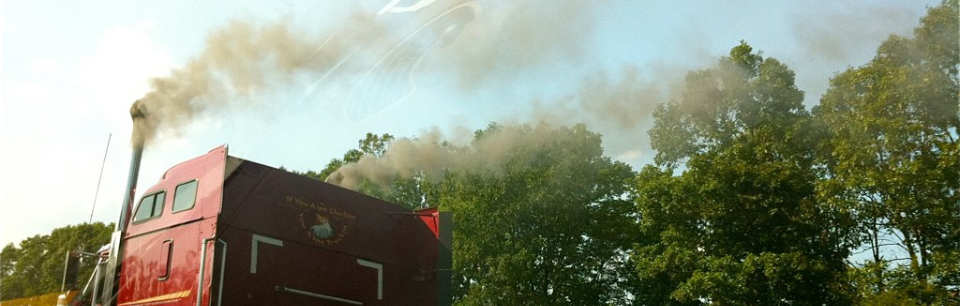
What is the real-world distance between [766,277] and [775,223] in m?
1.99

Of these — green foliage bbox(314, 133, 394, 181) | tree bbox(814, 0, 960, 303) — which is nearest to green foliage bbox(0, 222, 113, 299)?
green foliage bbox(314, 133, 394, 181)

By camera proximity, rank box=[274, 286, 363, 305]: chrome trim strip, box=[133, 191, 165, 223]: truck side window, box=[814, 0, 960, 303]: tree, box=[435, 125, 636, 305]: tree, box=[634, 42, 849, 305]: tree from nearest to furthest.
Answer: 1. box=[274, 286, 363, 305]: chrome trim strip
2. box=[133, 191, 165, 223]: truck side window
3. box=[814, 0, 960, 303]: tree
4. box=[634, 42, 849, 305]: tree
5. box=[435, 125, 636, 305]: tree

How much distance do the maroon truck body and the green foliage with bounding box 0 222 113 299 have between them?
73.3ft

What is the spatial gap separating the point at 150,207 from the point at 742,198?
18998 mm

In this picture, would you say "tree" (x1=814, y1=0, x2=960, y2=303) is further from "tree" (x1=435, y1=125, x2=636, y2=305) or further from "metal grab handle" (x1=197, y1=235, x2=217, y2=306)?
"metal grab handle" (x1=197, y1=235, x2=217, y2=306)

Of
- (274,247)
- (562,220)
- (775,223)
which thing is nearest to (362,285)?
(274,247)

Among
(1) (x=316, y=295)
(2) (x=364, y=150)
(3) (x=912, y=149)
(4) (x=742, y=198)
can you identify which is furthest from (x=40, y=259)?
(3) (x=912, y=149)

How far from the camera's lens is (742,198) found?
2447 cm

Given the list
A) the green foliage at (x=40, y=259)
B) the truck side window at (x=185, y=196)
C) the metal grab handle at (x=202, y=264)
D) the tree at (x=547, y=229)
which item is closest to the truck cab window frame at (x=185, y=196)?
the truck side window at (x=185, y=196)

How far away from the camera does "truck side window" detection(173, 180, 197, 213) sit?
391 inches

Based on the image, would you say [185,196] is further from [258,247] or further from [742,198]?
[742,198]

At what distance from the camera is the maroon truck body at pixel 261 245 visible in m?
9.40

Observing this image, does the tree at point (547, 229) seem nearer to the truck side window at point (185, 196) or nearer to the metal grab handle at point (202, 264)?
the truck side window at point (185, 196)

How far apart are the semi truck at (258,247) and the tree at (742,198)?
1455cm
